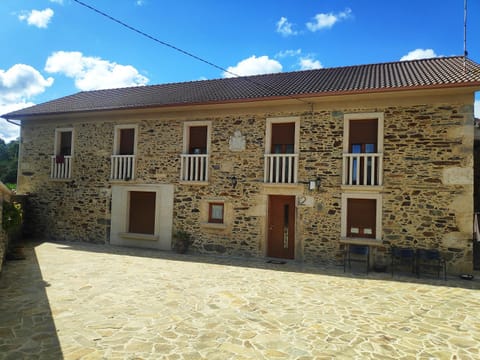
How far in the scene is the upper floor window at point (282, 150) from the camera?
30.5 ft

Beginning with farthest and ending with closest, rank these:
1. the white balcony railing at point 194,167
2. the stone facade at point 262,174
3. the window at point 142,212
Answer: the window at point 142,212 < the white balcony railing at point 194,167 < the stone facade at point 262,174

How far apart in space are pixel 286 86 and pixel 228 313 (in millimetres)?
7661

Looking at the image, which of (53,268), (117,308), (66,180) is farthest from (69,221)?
(117,308)

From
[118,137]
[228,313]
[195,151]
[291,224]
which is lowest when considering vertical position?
[228,313]

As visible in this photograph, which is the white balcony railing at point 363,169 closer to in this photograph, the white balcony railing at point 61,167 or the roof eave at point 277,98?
the roof eave at point 277,98

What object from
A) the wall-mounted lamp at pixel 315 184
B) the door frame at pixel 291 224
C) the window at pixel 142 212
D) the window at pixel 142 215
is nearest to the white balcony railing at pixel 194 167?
the window at pixel 142 215

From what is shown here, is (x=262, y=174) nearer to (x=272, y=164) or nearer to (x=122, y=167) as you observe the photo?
(x=272, y=164)

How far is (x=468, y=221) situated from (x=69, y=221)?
41.7ft

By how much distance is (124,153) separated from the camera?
459 inches

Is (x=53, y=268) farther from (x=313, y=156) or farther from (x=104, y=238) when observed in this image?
(x=313, y=156)

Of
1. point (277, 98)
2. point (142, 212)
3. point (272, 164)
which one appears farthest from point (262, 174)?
point (142, 212)

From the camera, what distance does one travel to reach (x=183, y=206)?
34.2 ft

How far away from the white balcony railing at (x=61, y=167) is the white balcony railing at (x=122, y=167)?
6.31 ft

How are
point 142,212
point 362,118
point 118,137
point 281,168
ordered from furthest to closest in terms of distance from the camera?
point 118,137 → point 142,212 → point 281,168 → point 362,118
